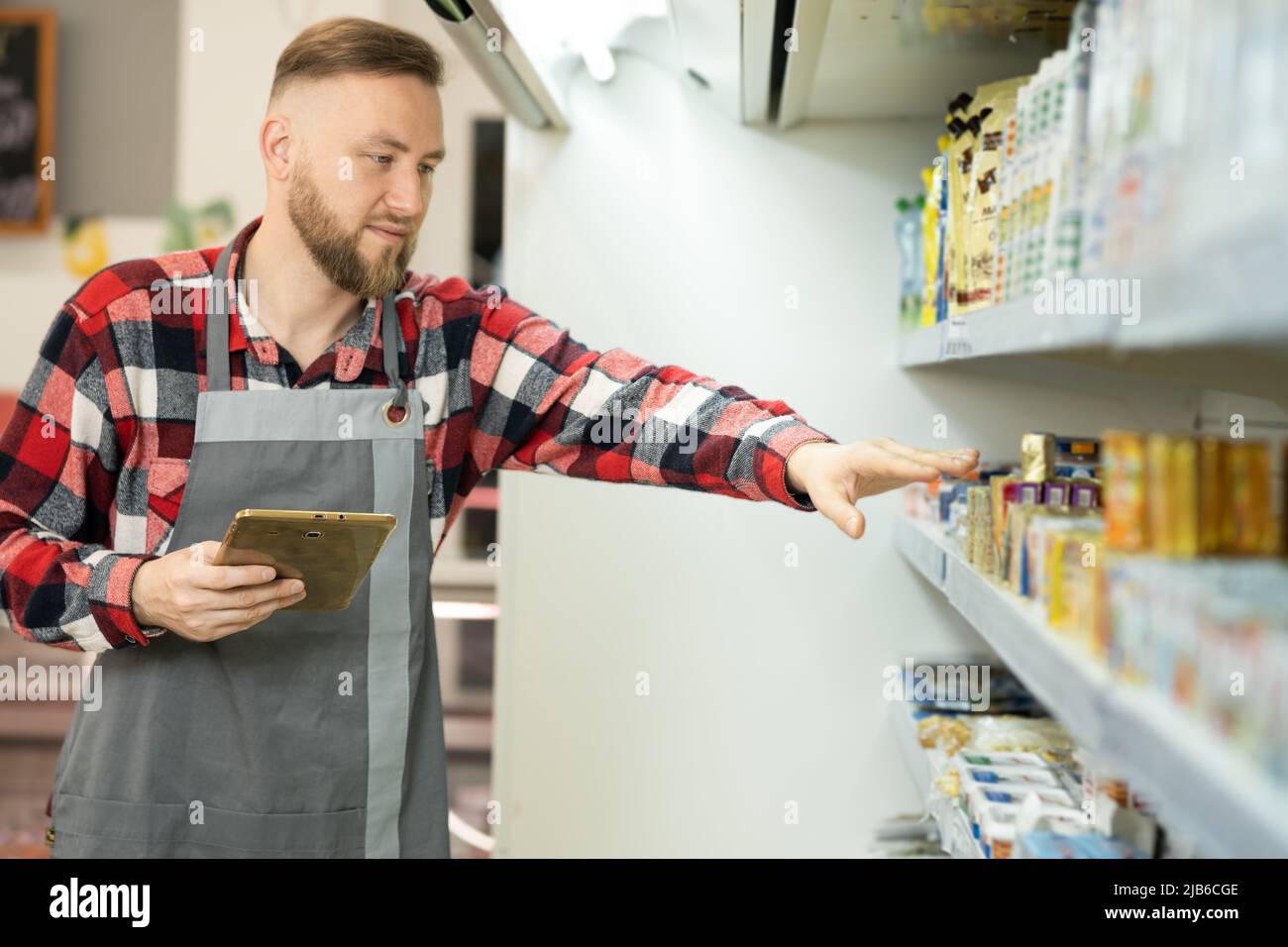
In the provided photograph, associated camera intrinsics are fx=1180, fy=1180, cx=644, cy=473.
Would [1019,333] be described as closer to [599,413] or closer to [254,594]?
[599,413]

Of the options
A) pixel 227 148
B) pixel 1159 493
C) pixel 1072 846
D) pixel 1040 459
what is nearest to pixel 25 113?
pixel 227 148

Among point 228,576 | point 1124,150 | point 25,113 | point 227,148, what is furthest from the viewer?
point 25,113

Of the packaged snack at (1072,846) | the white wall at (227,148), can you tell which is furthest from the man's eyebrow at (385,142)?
the white wall at (227,148)

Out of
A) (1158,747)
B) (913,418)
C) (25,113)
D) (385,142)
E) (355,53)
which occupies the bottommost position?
(1158,747)

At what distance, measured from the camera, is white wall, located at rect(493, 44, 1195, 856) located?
2.23m

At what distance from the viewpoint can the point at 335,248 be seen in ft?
5.22

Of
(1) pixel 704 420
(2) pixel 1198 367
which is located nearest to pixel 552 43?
(1) pixel 704 420

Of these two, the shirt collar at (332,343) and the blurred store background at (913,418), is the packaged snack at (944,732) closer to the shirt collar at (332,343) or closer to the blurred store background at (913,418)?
the blurred store background at (913,418)

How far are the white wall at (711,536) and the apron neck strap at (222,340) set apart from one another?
28.9 inches

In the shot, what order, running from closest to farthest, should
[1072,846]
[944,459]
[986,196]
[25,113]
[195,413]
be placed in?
[1072,846], [944,459], [986,196], [195,413], [25,113]

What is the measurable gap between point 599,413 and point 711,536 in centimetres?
71

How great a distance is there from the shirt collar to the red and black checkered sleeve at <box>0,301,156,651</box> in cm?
18
